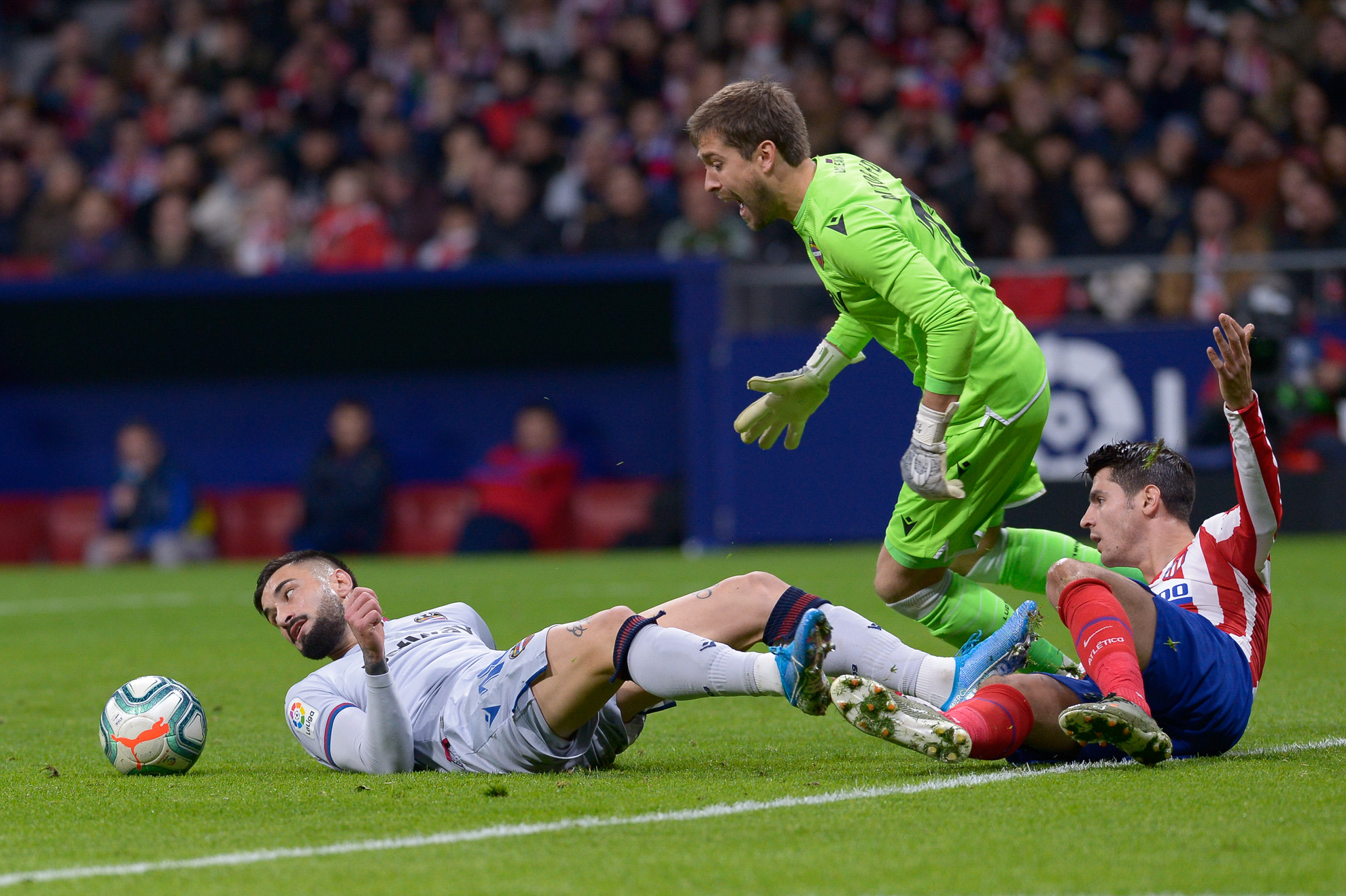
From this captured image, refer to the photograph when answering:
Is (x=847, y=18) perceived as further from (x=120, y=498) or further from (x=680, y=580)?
(x=120, y=498)

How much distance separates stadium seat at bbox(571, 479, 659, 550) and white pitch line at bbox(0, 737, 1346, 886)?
10392mm

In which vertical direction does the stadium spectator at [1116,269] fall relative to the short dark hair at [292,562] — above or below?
above

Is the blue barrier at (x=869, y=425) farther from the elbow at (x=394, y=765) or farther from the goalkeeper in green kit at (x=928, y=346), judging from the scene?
the elbow at (x=394, y=765)

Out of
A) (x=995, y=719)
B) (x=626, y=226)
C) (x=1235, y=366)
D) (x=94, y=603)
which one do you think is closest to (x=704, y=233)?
(x=626, y=226)

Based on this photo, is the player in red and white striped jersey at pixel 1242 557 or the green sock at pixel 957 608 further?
the green sock at pixel 957 608

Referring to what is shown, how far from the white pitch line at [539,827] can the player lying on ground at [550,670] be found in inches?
10.7

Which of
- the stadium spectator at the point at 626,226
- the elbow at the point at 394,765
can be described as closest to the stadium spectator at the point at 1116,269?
the stadium spectator at the point at 626,226

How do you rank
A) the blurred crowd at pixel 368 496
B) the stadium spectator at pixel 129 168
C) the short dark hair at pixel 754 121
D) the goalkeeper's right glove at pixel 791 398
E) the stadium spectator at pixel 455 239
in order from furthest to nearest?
the stadium spectator at pixel 129 168 < the blurred crowd at pixel 368 496 < the stadium spectator at pixel 455 239 < the goalkeeper's right glove at pixel 791 398 < the short dark hair at pixel 754 121

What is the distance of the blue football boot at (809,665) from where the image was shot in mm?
3822

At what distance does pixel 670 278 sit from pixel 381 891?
34.7 feet

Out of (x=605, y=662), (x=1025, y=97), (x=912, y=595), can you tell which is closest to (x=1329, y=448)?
(x=1025, y=97)

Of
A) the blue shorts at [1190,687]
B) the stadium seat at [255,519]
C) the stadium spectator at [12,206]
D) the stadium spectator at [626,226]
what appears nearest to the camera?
the blue shorts at [1190,687]

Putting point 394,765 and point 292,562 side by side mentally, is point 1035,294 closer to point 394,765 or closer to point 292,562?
point 292,562

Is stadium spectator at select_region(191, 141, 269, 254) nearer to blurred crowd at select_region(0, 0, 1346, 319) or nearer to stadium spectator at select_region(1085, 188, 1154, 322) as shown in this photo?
blurred crowd at select_region(0, 0, 1346, 319)
